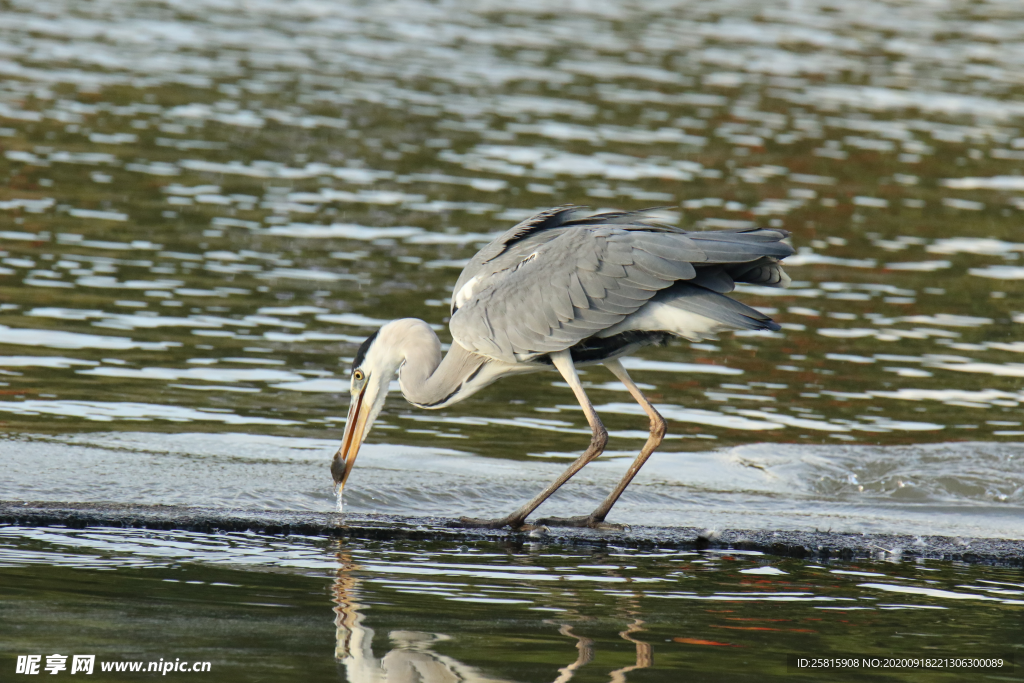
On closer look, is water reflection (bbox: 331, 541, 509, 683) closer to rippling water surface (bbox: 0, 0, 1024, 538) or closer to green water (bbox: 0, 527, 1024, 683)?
green water (bbox: 0, 527, 1024, 683)

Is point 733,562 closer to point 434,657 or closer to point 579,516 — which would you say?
point 579,516

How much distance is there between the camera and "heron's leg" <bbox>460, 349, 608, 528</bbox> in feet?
24.0

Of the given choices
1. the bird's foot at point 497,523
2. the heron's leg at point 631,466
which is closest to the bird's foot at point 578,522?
the heron's leg at point 631,466

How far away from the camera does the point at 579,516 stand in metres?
8.00

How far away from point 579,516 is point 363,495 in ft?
3.77

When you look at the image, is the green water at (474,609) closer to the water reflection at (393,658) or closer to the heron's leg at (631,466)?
the water reflection at (393,658)

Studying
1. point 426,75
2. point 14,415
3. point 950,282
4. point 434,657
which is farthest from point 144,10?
point 434,657

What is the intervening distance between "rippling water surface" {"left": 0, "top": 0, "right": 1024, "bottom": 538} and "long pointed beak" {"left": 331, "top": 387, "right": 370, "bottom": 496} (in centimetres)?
30

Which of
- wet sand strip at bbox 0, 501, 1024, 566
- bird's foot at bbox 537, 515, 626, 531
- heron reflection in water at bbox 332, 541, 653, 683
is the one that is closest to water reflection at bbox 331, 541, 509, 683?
heron reflection in water at bbox 332, 541, 653, 683

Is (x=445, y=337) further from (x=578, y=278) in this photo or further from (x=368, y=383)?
(x=578, y=278)

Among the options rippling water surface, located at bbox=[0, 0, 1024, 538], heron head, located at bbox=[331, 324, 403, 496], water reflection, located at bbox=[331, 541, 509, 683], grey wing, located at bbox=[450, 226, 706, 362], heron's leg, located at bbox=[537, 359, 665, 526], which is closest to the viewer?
water reflection, located at bbox=[331, 541, 509, 683]

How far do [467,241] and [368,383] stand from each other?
Answer: 6894mm

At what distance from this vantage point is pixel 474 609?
5.76 m

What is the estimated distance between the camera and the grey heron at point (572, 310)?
734 cm
